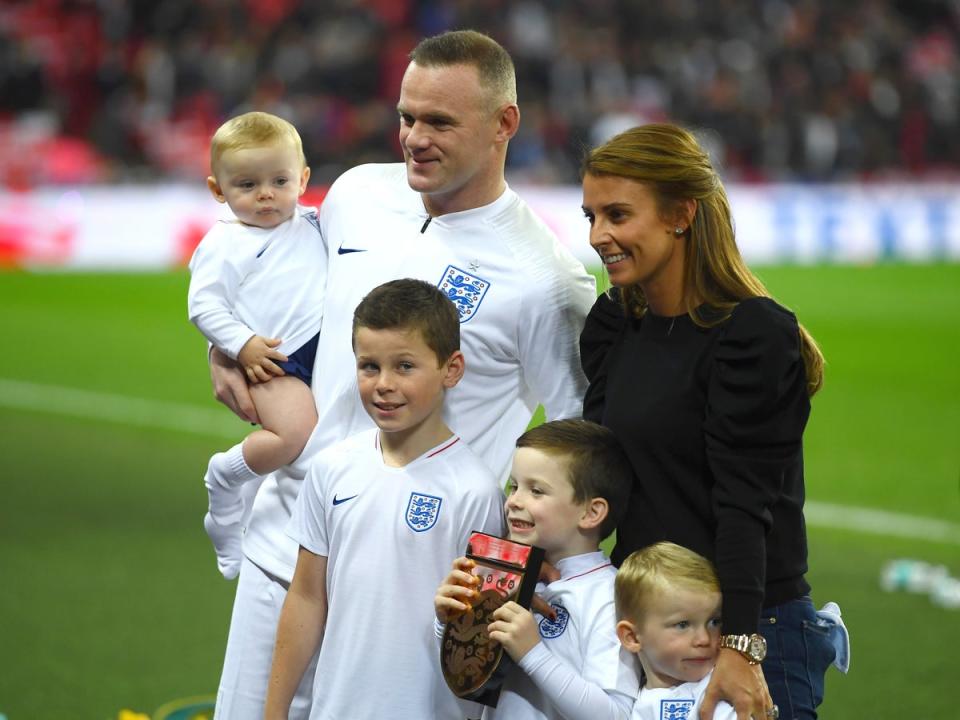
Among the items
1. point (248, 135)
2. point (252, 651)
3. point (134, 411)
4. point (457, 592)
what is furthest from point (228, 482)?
point (134, 411)

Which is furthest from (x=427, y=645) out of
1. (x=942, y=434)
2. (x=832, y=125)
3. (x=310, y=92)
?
(x=832, y=125)

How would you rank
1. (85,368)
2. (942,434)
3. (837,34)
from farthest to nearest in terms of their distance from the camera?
1. (837,34)
2. (85,368)
3. (942,434)

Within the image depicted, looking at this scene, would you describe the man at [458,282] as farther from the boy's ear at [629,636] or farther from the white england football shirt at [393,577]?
the boy's ear at [629,636]

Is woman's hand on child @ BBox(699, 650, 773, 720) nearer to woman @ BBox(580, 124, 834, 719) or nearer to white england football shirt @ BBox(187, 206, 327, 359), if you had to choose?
woman @ BBox(580, 124, 834, 719)

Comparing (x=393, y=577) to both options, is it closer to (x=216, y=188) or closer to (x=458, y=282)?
(x=458, y=282)

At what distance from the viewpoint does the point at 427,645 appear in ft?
12.0

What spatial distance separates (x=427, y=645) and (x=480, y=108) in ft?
4.95

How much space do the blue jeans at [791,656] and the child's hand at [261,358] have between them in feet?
5.46

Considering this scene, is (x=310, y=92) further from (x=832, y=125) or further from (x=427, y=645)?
(x=427, y=645)

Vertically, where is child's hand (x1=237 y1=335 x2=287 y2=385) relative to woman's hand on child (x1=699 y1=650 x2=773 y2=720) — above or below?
above

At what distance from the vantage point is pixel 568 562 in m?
3.60

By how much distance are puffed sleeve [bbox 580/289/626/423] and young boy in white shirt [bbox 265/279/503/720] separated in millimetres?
341

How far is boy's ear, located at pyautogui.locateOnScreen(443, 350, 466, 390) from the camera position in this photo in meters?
3.73

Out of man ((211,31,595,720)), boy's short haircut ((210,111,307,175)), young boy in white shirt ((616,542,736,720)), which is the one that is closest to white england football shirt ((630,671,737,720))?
young boy in white shirt ((616,542,736,720))
